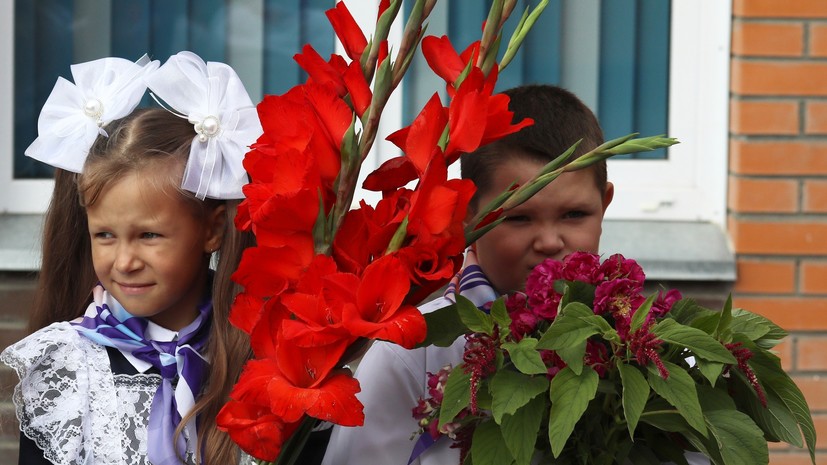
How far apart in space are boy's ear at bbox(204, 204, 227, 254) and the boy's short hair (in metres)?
0.43

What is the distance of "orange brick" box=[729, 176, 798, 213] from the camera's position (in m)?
3.37

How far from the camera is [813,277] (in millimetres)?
3377

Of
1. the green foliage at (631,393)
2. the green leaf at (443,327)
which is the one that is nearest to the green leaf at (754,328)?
the green foliage at (631,393)

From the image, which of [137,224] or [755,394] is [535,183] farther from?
[137,224]

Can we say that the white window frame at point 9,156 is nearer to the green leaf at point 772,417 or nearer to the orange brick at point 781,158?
the orange brick at point 781,158

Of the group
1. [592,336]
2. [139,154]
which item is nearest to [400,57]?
[592,336]

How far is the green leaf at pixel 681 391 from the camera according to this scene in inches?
44.3

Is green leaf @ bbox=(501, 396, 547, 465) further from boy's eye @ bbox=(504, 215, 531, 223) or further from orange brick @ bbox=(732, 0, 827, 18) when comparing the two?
orange brick @ bbox=(732, 0, 827, 18)

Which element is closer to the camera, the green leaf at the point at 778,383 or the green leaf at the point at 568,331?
the green leaf at the point at 568,331

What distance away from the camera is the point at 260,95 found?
3.61 m

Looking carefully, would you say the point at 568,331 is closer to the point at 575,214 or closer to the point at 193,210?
the point at 575,214

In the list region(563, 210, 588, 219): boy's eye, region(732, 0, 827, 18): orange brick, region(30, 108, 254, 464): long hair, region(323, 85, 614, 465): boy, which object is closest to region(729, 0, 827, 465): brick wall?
region(732, 0, 827, 18): orange brick

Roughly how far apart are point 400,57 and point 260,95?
2.50m

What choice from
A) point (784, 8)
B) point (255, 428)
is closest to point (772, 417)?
point (255, 428)
